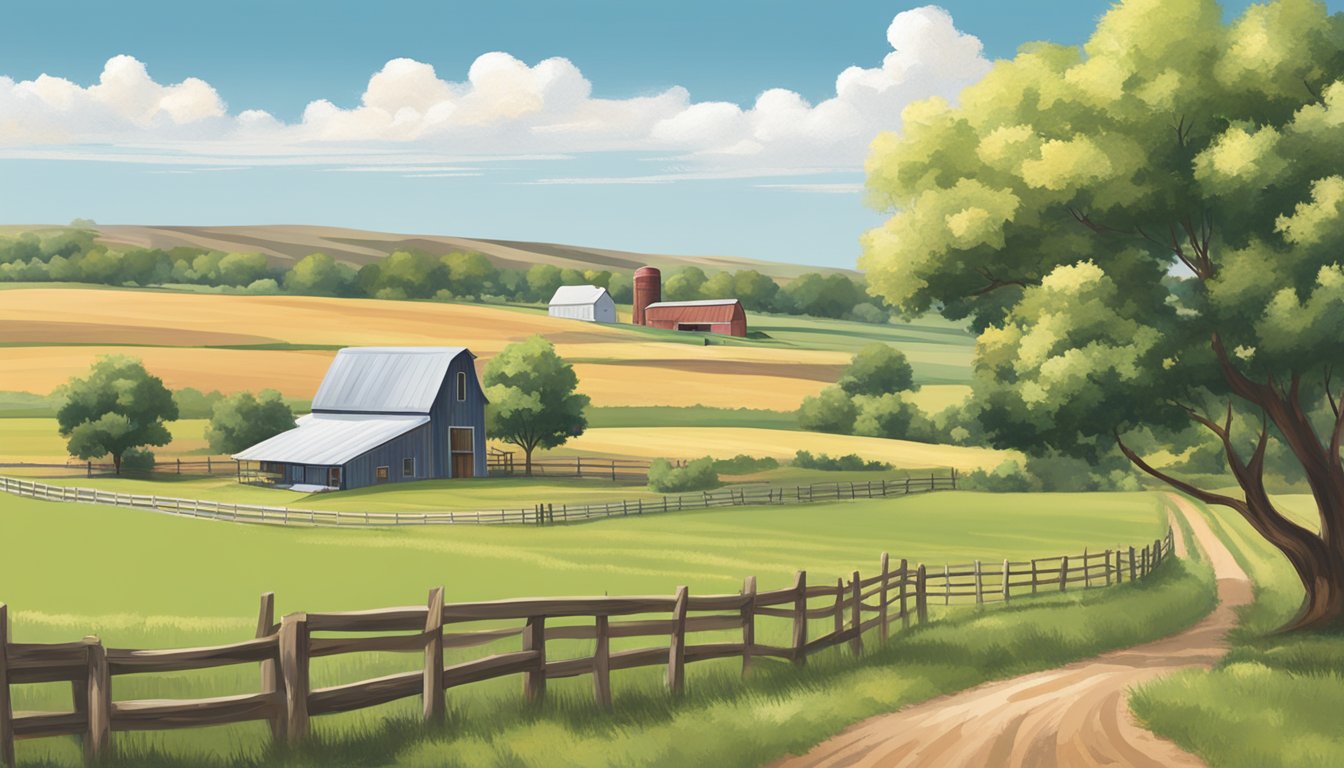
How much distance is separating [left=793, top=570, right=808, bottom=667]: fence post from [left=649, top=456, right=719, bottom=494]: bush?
43232mm

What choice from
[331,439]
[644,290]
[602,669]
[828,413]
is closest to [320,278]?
[644,290]

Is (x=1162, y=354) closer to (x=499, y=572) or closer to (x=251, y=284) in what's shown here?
(x=499, y=572)

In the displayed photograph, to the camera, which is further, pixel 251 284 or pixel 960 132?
pixel 251 284

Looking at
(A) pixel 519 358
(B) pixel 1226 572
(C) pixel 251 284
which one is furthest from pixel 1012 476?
(C) pixel 251 284

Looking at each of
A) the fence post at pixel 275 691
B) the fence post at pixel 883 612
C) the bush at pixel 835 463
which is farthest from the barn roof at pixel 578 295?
the fence post at pixel 275 691

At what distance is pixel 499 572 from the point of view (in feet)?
107

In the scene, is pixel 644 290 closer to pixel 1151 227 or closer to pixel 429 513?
pixel 429 513

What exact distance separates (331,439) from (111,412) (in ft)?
38.1

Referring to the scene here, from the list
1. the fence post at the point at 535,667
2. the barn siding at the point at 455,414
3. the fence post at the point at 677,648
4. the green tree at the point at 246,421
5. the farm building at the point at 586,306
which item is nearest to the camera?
the fence post at the point at 535,667

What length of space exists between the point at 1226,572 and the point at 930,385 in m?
71.1

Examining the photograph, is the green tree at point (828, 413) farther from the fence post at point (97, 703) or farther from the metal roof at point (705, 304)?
the fence post at point (97, 703)

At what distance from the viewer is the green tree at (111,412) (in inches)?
2507

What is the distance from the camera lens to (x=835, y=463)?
7150cm

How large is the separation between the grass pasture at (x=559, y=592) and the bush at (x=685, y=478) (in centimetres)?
737
